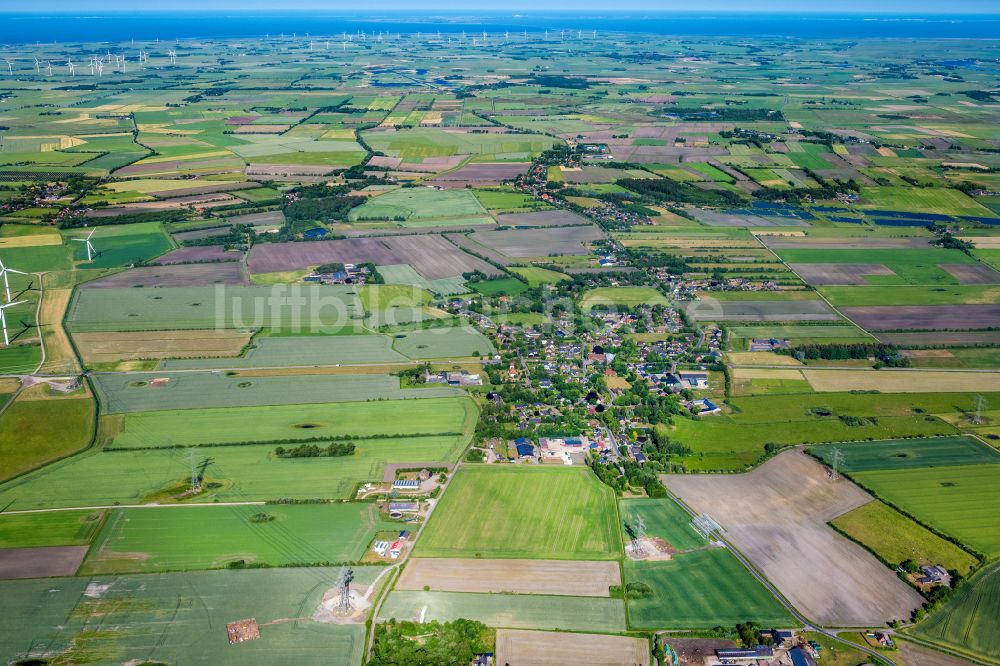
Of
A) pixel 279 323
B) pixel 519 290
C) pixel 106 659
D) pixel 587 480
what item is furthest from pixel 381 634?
pixel 519 290

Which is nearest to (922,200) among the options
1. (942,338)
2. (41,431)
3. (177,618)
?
(942,338)

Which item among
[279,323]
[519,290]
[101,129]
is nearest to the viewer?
[279,323]

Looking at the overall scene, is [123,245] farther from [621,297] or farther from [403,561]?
[403,561]

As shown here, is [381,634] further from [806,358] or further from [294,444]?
[806,358]

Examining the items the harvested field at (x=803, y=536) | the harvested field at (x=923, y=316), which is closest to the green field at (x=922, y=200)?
the harvested field at (x=923, y=316)

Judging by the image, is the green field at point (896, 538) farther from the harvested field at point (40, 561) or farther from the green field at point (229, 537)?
the harvested field at point (40, 561)
